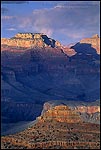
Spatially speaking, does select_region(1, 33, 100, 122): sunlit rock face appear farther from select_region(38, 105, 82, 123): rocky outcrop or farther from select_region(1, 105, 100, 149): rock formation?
select_region(1, 105, 100, 149): rock formation

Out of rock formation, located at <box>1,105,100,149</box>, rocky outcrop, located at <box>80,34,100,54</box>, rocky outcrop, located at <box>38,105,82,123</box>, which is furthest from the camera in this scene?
rocky outcrop, located at <box>80,34,100,54</box>

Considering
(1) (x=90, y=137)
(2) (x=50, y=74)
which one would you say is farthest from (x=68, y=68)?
(1) (x=90, y=137)

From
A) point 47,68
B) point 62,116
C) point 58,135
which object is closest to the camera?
point 58,135

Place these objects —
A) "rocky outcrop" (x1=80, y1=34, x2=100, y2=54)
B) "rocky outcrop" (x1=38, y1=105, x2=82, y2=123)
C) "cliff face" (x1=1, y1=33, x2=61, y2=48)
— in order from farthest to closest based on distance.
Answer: "rocky outcrop" (x1=80, y1=34, x2=100, y2=54) → "cliff face" (x1=1, y1=33, x2=61, y2=48) → "rocky outcrop" (x1=38, y1=105, x2=82, y2=123)

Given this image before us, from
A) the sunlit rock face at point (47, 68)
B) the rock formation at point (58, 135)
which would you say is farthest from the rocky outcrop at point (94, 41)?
the rock formation at point (58, 135)

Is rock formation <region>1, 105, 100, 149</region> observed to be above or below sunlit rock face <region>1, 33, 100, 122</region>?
below

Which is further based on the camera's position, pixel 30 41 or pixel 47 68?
pixel 30 41

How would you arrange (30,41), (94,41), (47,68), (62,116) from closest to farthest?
(62,116) → (47,68) → (30,41) → (94,41)

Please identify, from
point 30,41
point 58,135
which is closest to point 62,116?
point 58,135

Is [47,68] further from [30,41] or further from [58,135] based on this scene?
[58,135]

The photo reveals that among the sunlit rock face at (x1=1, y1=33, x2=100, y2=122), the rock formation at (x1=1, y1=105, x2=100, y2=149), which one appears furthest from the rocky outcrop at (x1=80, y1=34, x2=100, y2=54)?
the rock formation at (x1=1, y1=105, x2=100, y2=149)
